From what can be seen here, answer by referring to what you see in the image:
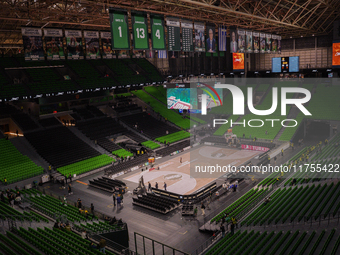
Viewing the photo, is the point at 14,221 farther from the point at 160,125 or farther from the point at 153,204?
the point at 160,125

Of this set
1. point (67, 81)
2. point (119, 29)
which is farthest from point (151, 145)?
point (119, 29)

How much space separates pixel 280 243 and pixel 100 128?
95.3 feet

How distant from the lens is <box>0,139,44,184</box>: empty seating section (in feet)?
85.1

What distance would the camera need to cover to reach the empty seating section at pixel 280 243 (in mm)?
12790

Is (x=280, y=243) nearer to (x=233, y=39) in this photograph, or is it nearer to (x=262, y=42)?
(x=233, y=39)

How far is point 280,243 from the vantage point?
13680 mm

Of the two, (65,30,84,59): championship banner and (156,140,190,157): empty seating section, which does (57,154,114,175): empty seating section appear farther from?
(65,30,84,59): championship banner

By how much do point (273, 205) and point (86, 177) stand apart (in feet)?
59.6

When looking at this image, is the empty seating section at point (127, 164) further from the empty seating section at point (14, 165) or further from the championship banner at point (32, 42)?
the championship banner at point (32, 42)

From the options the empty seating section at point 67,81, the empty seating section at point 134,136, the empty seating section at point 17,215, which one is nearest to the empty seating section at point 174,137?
the empty seating section at point 134,136

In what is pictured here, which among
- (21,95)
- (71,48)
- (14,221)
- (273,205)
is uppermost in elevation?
(71,48)

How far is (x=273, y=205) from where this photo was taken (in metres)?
18.4

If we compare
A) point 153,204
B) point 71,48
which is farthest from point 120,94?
point 153,204

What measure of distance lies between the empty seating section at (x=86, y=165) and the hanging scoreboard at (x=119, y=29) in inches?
568
